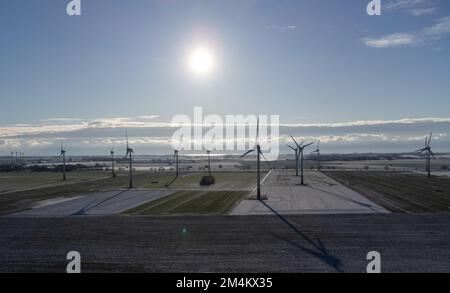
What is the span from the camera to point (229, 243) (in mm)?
35531

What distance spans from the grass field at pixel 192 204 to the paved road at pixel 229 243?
5345 millimetres

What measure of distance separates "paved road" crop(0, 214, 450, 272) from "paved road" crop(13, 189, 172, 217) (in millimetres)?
4978

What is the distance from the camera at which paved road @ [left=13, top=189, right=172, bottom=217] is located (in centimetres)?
5463

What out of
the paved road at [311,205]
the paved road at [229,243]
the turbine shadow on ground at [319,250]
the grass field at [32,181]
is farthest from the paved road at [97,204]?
the grass field at [32,181]

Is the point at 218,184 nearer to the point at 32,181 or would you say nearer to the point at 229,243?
the point at 32,181

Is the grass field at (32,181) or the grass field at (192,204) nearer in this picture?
the grass field at (192,204)

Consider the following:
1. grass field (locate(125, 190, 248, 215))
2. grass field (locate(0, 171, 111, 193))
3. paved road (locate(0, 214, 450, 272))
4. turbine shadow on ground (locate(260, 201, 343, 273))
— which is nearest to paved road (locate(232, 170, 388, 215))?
grass field (locate(125, 190, 248, 215))

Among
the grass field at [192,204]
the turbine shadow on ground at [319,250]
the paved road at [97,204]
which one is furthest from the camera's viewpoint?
the paved road at [97,204]

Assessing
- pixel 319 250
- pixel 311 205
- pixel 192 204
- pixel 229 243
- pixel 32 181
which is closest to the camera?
pixel 319 250

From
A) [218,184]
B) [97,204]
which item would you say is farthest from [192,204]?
[218,184]

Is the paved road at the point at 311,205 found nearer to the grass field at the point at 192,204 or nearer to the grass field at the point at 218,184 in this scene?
the grass field at the point at 192,204

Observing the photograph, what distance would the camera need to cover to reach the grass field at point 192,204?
178 ft

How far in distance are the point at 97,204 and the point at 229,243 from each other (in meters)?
32.0

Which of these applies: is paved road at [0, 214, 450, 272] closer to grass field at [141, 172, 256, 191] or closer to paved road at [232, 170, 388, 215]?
paved road at [232, 170, 388, 215]
